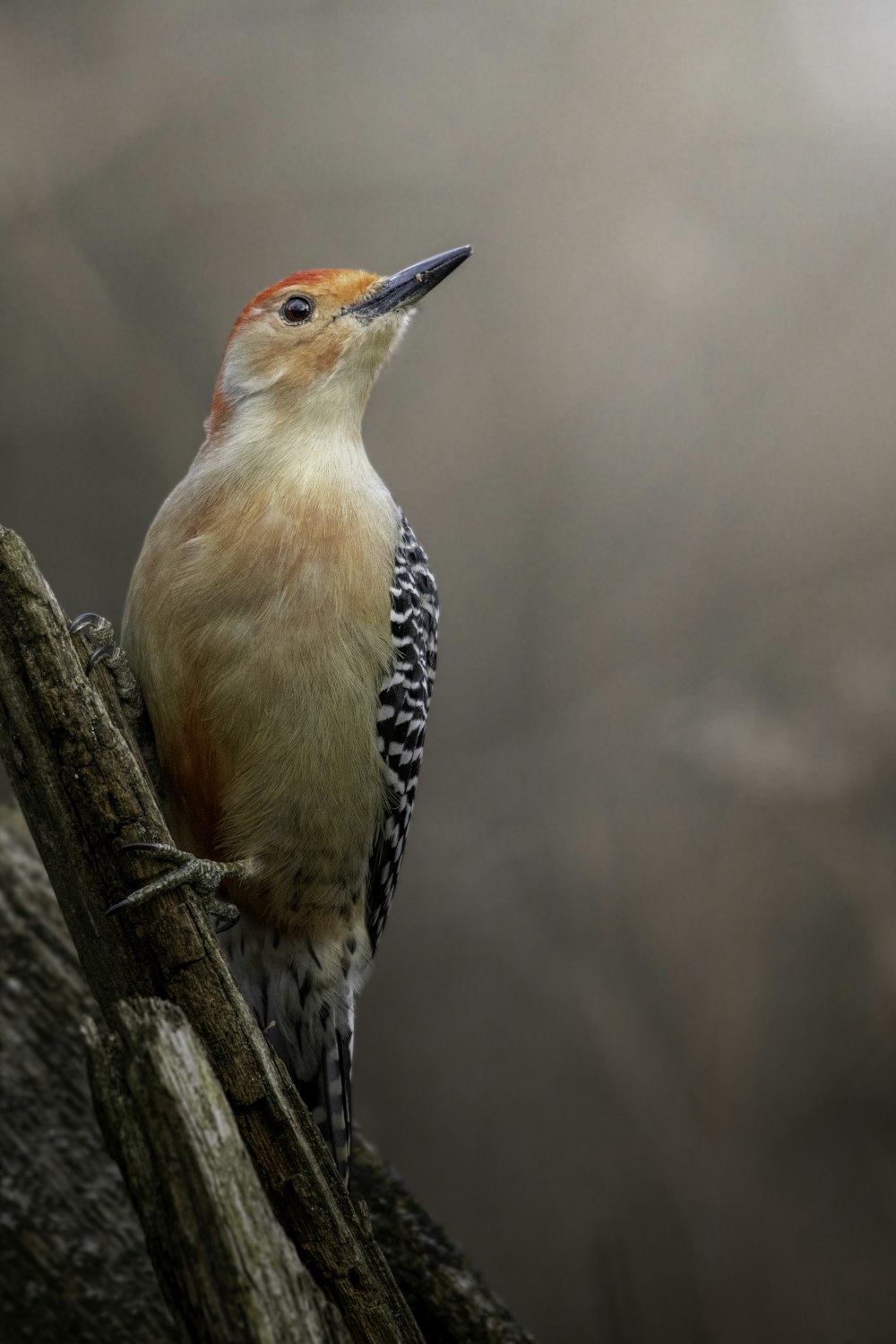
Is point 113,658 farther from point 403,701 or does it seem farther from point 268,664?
point 403,701

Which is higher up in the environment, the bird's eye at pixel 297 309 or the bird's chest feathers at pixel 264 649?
the bird's eye at pixel 297 309

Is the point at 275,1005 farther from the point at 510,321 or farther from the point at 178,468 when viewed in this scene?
the point at 510,321

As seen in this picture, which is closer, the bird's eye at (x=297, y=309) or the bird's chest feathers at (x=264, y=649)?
the bird's chest feathers at (x=264, y=649)

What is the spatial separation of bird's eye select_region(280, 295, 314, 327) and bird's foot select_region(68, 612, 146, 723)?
0.80m

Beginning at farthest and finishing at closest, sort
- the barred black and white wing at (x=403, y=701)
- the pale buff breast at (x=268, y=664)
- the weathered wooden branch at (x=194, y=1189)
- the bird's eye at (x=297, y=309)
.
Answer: the bird's eye at (x=297, y=309), the barred black and white wing at (x=403, y=701), the pale buff breast at (x=268, y=664), the weathered wooden branch at (x=194, y=1189)

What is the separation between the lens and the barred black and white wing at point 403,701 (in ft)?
7.83

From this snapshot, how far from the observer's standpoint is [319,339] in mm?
2496

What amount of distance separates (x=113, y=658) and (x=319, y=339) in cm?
84

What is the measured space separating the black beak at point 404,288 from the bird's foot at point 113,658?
0.90 metres

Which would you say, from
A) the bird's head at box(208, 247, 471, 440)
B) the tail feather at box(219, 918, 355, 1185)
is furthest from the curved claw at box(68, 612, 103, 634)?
the tail feather at box(219, 918, 355, 1185)

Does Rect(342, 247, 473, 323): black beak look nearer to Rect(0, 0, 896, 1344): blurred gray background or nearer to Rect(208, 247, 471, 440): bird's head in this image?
Rect(208, 247, 471, 440): bird's head

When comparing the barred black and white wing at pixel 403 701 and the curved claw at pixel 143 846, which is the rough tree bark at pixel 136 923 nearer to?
the curved claw at pixel 143 846

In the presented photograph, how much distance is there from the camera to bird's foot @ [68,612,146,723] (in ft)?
7.32

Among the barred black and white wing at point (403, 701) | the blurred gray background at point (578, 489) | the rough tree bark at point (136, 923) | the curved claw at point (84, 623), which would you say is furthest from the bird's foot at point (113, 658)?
the blurred gray background at point (578, 489)
